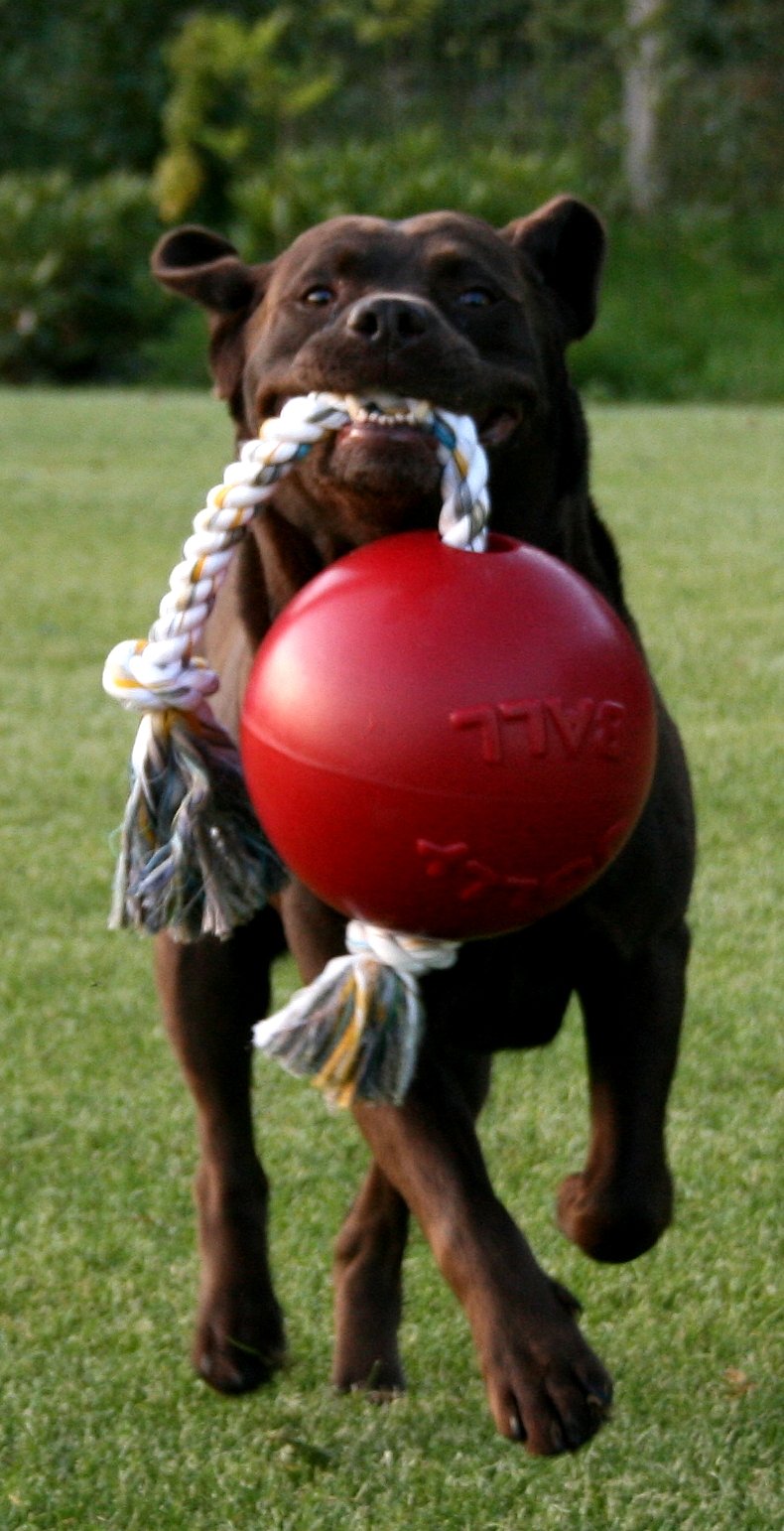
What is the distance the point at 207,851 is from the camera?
292 centimetres

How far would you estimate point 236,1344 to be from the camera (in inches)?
129

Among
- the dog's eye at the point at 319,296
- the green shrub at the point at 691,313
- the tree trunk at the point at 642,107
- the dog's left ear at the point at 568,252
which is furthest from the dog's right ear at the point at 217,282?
the tree trunk at the point at 642,107

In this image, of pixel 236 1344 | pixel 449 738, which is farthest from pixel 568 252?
pixel 236 1344

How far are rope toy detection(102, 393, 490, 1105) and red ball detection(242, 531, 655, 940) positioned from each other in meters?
0.10

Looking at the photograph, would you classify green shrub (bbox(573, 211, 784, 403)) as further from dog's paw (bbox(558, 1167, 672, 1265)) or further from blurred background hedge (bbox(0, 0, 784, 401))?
dog's paw (bbox(558, 1167, 672, 1265))

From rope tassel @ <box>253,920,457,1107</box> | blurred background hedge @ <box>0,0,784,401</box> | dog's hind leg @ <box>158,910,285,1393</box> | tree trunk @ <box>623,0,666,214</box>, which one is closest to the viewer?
rope tassel @ <box>253,920,457,1107</box>

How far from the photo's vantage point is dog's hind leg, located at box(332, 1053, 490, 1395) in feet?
10.9

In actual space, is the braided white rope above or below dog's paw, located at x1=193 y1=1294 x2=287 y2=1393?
above

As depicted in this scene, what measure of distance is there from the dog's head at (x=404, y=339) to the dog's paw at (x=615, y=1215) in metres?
0.91

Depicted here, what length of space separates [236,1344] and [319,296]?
1481 mm

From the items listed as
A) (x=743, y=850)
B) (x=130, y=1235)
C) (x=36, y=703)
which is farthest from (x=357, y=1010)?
(x=36, y=703)

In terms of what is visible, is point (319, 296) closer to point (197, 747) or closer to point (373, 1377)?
point (197, 747)

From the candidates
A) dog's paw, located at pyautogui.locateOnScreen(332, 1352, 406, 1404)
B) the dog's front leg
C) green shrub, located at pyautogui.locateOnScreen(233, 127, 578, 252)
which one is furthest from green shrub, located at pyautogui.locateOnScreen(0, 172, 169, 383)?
the dog's front leg

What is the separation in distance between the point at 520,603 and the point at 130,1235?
1646 millimetres
